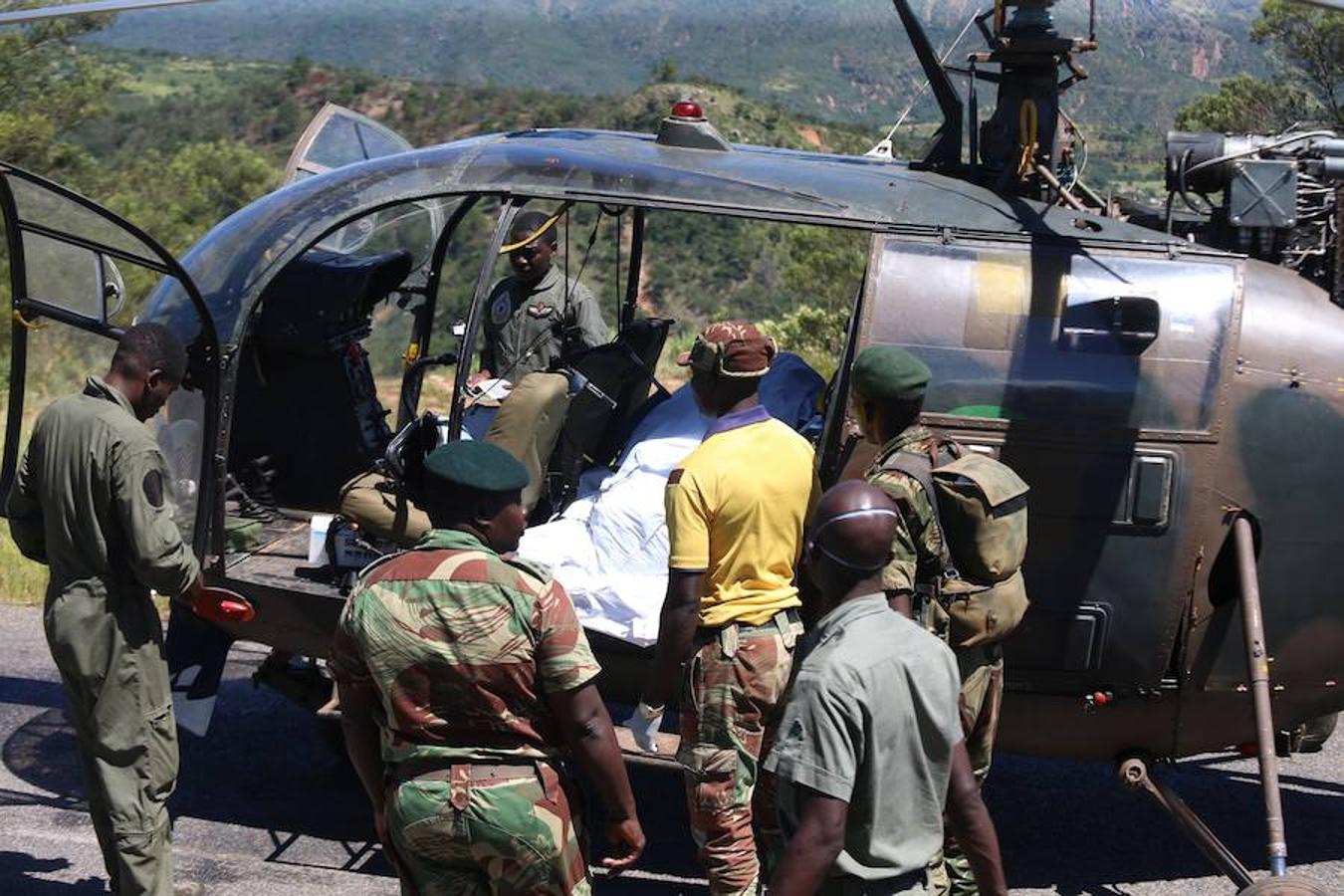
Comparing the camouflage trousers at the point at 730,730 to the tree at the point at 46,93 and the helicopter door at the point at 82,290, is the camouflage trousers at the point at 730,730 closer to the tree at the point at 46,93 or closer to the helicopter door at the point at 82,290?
the helicopter door at the point at 82,290

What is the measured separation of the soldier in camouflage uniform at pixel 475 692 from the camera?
3.54 m

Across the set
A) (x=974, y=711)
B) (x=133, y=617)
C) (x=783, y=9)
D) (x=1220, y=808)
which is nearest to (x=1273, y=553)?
(x=974, y=711)

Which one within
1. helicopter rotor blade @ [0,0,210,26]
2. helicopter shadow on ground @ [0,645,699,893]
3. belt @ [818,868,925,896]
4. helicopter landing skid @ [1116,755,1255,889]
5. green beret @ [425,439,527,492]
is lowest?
helicopter shadow on ground @ [0,645,699,893]

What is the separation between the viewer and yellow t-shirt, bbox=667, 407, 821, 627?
4641 millimetres

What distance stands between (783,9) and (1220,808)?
291 feet

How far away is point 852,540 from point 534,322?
13.8 ft

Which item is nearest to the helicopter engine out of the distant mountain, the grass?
the grass

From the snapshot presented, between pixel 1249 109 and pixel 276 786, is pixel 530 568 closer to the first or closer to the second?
pixel 276 786

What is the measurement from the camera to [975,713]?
498 centimetres

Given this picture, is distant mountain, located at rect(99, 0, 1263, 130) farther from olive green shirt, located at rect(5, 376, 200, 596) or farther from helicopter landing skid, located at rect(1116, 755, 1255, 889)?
olive green shirt, located at rect(5, 376, 200, 596)

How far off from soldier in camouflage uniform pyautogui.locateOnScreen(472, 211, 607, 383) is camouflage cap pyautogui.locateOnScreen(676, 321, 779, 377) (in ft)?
7.81

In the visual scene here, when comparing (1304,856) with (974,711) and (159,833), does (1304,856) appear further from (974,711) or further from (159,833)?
(159,833)

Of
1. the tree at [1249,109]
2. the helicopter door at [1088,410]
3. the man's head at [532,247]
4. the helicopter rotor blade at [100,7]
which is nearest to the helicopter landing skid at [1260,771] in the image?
the helicopter door at [1088,410]

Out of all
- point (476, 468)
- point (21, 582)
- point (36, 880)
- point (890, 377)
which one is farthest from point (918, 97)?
point (21, 582)
